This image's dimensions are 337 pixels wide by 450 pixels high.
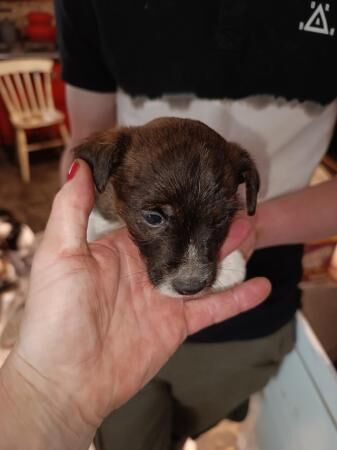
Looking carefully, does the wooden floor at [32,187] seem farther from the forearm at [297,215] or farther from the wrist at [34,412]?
the wrist at [34,412]

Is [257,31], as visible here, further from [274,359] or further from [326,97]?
[274,359]

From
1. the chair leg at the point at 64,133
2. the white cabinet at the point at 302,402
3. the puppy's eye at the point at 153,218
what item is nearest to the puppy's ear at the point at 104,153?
the puppy's eye at the point at 153,218

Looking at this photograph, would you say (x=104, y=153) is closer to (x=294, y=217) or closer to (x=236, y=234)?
(x=236, y=234)

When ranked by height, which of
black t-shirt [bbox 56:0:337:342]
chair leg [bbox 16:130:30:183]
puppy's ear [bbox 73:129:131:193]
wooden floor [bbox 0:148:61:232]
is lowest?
wooden floor [bbox 0:148:61:232]

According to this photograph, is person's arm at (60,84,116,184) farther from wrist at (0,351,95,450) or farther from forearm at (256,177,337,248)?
wrist at (0,351,95,450)

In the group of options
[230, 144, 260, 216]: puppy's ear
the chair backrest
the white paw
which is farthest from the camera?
the chair backrest

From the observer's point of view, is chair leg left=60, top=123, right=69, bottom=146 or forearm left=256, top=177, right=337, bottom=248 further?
chair leg left=60, top=123, right=69, bottom=146

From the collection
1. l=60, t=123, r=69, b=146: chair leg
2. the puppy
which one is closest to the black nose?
the puppy
